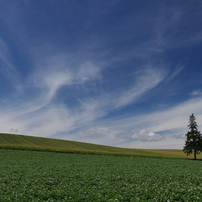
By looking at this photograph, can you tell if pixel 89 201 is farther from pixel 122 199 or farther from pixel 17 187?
pixel 17 187

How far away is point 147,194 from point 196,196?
3665 mm

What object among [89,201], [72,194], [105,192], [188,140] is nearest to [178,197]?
[105,192]

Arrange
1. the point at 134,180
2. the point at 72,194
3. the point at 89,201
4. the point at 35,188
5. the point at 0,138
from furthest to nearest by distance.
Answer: the point at 0,138
the point at 134,180
the point at 35,188
the point at 72,194
the point at 89,201

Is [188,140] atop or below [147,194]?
atop

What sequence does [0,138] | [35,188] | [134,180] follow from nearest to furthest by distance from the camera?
[35,188] → [134,180] → [0,138]

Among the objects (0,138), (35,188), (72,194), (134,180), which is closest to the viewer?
(72,194)

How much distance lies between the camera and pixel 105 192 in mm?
16656

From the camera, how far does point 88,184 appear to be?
19.7m

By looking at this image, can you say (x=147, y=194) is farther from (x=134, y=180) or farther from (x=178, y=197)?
(x=134, y=180)

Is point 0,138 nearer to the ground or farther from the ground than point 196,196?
farther from the ground

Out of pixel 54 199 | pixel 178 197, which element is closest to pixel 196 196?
pixel 178 197

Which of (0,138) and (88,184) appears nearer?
(88,184)

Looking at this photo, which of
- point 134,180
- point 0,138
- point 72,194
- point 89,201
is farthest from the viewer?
point 0,138

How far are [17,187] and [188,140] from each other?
226 ft
